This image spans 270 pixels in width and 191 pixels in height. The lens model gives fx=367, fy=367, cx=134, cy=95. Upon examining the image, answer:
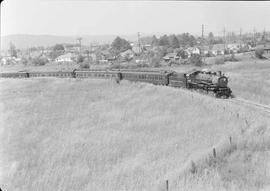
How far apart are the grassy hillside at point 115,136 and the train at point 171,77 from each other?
1439 millimetres

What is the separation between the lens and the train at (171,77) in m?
36.9

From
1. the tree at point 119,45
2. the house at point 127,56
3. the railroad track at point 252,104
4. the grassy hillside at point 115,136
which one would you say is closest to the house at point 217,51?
the house at point 127,56

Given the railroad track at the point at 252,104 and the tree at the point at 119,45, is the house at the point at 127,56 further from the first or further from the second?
the railroad track at the point at 252,104

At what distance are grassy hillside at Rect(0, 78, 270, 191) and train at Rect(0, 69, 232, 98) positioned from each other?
1439 millimetres

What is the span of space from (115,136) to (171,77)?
17886 mm

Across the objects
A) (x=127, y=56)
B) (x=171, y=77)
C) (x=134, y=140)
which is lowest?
(x=134, y=140)

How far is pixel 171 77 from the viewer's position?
47656mm

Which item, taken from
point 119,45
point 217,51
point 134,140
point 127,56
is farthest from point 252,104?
point 119,45

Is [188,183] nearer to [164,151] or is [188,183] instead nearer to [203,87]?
[164,151]

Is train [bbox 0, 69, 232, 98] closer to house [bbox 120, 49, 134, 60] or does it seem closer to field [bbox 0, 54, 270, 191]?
field [bbox 0, 54, 270, 191]

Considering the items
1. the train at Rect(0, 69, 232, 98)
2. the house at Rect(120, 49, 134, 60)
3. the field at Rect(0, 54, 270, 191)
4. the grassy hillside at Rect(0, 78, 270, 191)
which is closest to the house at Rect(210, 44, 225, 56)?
the house at Rect(120, 49, 134, 60)

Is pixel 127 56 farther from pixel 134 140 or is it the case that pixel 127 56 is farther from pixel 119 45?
pixel 134 140

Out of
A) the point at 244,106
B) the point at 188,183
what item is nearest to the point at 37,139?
the point at 244,106

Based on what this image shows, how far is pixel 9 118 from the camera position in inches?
1672
